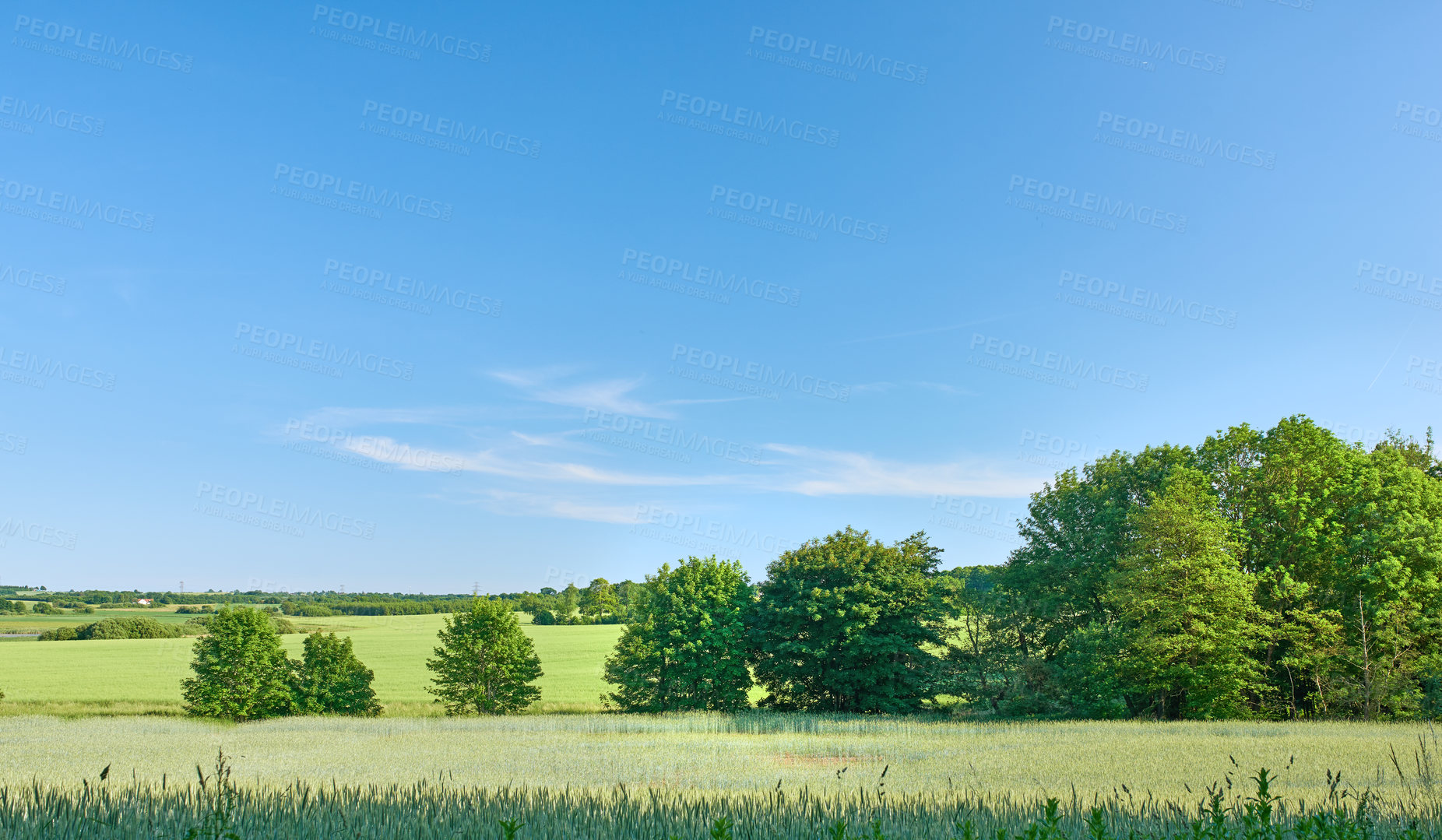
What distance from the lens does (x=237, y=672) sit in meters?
37.2

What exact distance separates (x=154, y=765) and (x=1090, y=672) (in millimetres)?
34329

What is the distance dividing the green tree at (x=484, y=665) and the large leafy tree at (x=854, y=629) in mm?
12739

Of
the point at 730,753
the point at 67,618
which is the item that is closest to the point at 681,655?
the point at 730,753

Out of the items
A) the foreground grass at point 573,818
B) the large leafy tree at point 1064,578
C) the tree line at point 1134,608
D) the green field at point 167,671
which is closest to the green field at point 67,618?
the green field at point 167,671

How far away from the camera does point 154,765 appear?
2209 centimetres

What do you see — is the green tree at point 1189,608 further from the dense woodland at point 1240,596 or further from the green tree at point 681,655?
the green tree at point 681,655

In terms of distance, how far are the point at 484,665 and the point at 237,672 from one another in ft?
36.7

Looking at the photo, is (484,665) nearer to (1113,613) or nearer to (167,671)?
(1113,613)

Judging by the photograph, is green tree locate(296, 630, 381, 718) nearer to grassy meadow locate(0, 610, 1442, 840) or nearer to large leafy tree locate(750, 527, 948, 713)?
grassy meadow locate(0, 610, 1442, 840)

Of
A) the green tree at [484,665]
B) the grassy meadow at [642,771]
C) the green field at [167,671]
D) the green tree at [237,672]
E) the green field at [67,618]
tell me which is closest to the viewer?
the grassy meadow at [642,771]

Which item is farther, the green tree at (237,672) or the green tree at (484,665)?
the green tree at (484,665)

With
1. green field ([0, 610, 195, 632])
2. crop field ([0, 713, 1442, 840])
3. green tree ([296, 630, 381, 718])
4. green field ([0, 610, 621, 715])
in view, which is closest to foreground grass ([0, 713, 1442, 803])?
crop field ([0, 713, 1442, 840])

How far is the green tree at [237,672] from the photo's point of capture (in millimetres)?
37000

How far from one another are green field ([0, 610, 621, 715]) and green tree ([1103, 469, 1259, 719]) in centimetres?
2833
